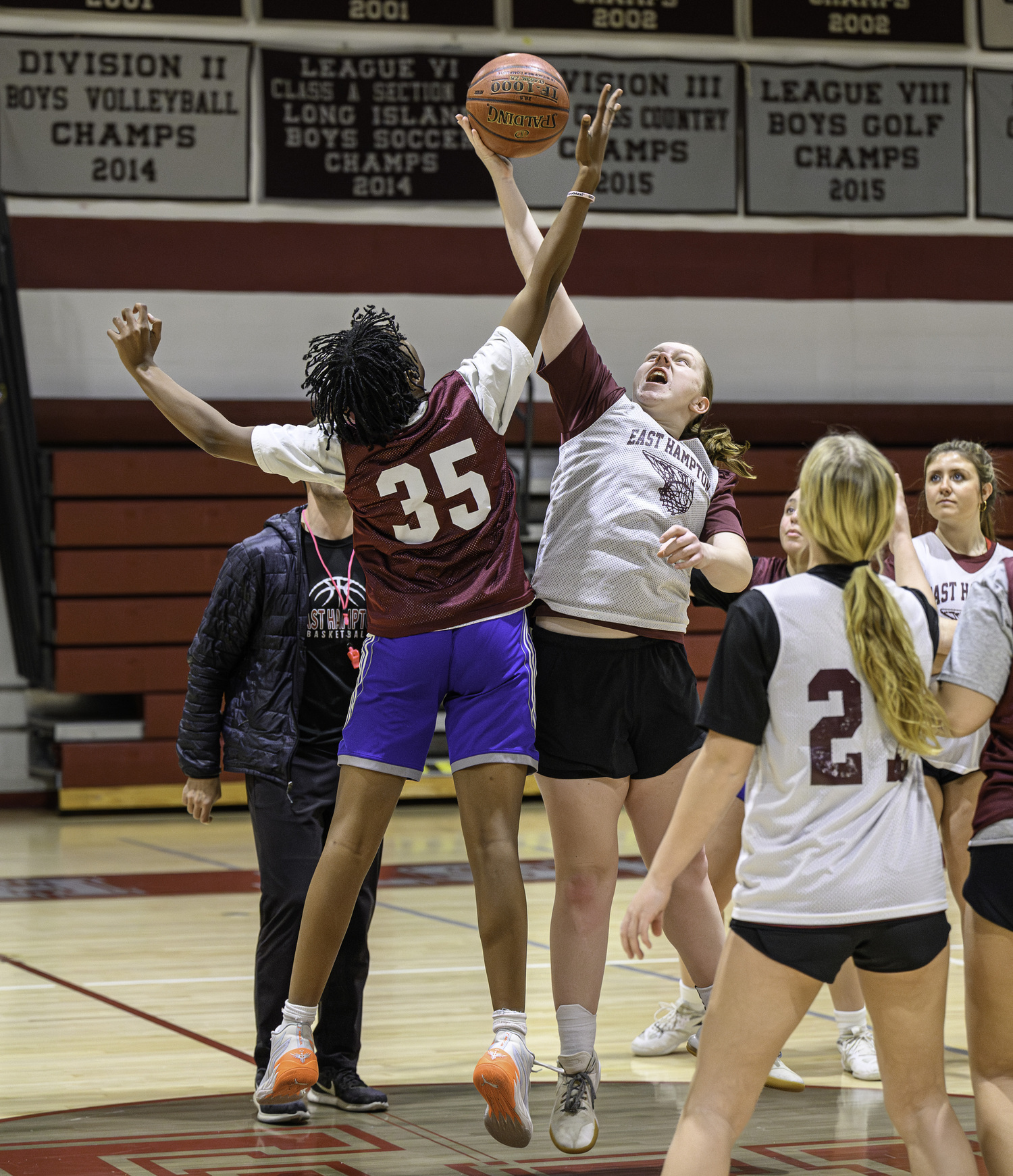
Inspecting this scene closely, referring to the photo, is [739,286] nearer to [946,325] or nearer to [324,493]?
[946,325]

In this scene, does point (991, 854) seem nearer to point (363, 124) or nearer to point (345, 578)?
point (345, 578)

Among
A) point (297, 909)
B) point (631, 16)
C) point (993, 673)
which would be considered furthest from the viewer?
point (631, 16)

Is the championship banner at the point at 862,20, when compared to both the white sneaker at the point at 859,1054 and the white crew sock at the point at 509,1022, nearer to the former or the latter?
the white sneaker at the point at 859,1054

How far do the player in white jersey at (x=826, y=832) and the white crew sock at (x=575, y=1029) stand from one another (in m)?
0.98

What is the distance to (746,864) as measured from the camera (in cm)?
278

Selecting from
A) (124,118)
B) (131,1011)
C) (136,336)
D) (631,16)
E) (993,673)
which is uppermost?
(631,16)

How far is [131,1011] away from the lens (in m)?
5.28

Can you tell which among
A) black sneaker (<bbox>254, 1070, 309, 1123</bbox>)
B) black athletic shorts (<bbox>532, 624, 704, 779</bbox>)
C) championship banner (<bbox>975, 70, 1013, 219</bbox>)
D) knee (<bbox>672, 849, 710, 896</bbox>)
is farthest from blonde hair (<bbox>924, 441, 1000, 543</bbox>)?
championship banner (<bbox>975, 70, 1013, 219</bbox>)

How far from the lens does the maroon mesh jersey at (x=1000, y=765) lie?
2938 mm

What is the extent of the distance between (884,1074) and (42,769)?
867 centimetres

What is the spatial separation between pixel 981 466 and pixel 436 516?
1827 millimetres

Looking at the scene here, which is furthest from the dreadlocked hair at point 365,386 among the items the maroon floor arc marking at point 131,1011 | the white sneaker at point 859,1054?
the white sneaker at point 859,1054

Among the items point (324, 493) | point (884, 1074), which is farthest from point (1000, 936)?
point (324, 493)

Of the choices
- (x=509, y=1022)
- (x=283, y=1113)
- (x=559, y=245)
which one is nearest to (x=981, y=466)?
(x=559, y=245)
